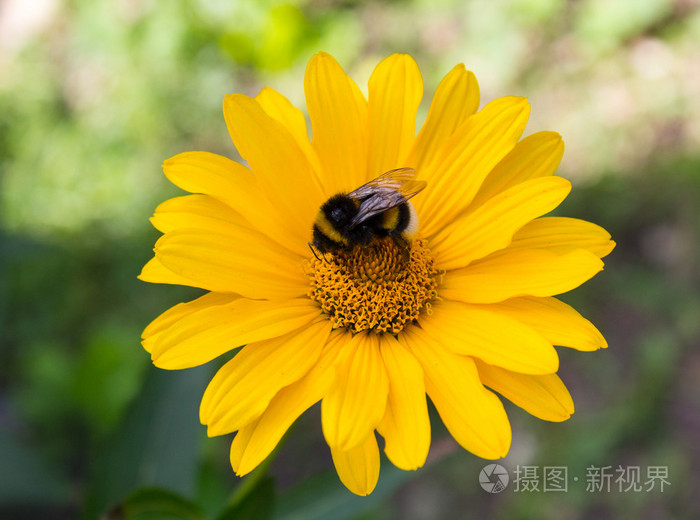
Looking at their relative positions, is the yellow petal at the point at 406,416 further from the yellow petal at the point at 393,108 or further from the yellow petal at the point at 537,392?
the yellow petal at the point at 393,108

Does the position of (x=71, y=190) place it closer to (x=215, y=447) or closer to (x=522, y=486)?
(x=215, y=447)

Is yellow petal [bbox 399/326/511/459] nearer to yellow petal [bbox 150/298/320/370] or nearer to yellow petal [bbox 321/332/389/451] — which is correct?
yellow petal [bbox 321/332/389/451]

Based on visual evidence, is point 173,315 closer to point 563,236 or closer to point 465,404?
point 465,404

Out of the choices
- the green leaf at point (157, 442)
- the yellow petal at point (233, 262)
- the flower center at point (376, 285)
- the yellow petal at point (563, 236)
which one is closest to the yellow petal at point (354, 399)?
the flower center at point (376, 285)

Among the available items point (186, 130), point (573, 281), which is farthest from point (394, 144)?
point (186, 130)

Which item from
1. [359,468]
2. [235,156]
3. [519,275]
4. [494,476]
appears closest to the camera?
[359,468]

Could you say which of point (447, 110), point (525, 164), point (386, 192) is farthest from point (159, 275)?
point (525, 164)
